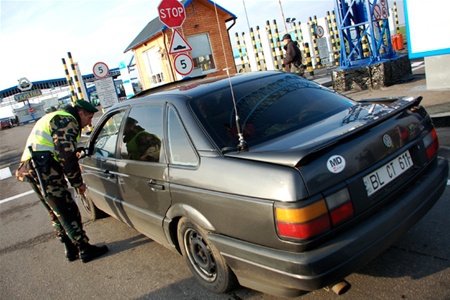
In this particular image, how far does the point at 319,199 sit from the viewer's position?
2.09 meters

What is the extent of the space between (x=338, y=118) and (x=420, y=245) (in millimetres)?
1222

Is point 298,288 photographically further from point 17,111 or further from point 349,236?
point 17,111

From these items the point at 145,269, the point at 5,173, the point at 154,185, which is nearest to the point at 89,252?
the point at 145,269

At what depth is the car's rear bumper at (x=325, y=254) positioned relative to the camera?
6.78 ft

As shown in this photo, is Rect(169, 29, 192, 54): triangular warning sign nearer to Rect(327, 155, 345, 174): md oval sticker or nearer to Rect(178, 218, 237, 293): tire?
Rect(178, 218, 237, 293): tire

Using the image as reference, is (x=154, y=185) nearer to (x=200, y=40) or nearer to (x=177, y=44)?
(x=177, y=44)

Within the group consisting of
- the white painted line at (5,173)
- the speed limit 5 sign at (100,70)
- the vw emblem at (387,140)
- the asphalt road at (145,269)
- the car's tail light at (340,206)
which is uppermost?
the speed limit 5 sign at (100,70)

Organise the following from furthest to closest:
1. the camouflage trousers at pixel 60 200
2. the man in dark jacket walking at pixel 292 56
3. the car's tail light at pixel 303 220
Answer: the man in dark jacket walking at pixel 292 56 → the camouflage trousers at pixel 60 200 → the car's tail light at pixel 303 220

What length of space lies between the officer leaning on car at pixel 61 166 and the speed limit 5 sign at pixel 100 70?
10.9 meters

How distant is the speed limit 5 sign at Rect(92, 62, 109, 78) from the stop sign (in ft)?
23.2

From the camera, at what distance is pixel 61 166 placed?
392 centimetres

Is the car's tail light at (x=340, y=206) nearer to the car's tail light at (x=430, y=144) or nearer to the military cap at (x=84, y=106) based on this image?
the car's tail light at (x=430, y=144)

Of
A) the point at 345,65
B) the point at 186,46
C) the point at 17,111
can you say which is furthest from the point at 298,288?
the point at 17,111

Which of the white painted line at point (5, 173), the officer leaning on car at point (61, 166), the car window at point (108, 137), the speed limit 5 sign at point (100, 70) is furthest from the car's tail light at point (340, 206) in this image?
the speed limit 5 sign at point (100, 70)
